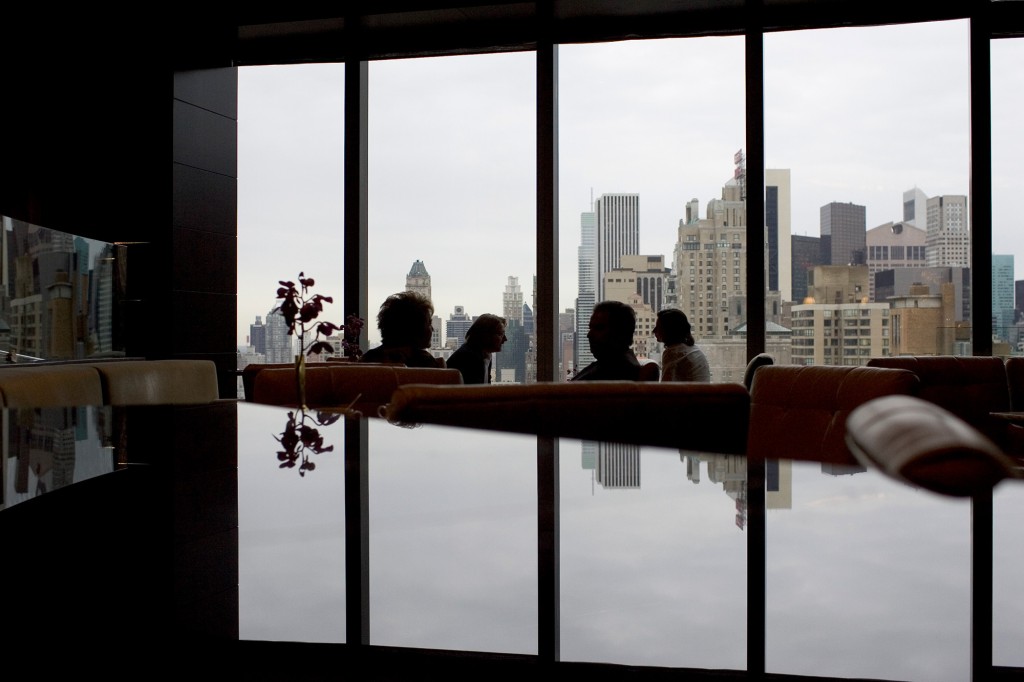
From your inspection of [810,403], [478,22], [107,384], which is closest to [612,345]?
[810,403]

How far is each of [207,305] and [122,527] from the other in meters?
6.14

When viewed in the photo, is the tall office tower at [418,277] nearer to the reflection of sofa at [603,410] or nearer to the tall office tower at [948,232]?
the tall office tower at [948,232]

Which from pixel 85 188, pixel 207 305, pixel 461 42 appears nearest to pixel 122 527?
pixel 85 188

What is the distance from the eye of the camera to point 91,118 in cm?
593

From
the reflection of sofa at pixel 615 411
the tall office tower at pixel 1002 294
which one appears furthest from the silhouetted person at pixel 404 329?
the tall office tower at pixel 1002 294

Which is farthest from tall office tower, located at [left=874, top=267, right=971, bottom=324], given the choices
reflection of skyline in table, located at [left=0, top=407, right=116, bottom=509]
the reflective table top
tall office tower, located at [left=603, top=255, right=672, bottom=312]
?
reflection of skyline in table, located at [left=0, top=407, right=116, bottom=509]

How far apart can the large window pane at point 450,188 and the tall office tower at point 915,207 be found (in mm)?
2868

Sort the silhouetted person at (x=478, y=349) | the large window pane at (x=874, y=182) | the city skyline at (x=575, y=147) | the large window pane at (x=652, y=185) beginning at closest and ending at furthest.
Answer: the silhouetted person at (x=478, y=349)
the large window pane at (x=874, y=182)
the city skyline at (x=575, y=147)
the large window pane at (x=652, y=185)

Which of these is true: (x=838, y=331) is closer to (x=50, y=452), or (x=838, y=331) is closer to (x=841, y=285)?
(x=841, y=285)

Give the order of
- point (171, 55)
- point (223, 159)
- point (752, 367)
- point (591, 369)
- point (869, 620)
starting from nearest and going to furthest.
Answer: point (869, 620), point (591, 369), point (752, 367), point (171, 55), point (223, 159)

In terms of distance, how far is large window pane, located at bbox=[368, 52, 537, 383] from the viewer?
700cm

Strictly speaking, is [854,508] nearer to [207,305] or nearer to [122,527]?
[122,527]

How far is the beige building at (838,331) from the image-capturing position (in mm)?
6633

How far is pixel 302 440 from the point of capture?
148 cm
